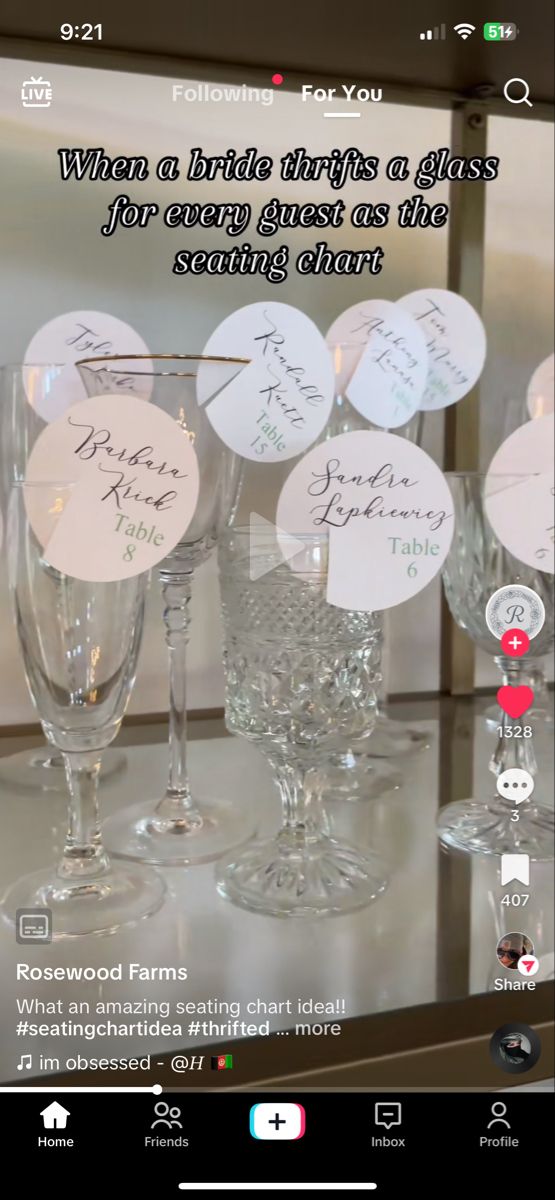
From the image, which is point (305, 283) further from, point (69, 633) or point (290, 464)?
point (69, 633)

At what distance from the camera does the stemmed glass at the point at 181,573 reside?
0.44 metres

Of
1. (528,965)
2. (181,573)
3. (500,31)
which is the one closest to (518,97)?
(500,31)

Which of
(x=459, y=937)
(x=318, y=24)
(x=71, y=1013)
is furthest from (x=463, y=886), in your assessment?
(x=318, y=24)

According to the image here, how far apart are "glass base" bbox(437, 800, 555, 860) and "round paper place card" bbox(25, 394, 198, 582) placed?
207 millimetres

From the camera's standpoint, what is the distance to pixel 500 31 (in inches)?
15.6

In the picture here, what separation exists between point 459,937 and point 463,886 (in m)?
0.04

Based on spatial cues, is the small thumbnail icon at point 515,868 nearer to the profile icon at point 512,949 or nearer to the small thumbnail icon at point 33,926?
the profile icon at point 512,949

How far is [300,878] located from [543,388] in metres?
0.28

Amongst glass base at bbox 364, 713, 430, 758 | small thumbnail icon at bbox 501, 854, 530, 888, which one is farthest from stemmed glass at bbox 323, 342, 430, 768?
small thumbnail icon at bbox 501, 854, 530, 888

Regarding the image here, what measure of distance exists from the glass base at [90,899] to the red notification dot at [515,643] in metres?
0.19

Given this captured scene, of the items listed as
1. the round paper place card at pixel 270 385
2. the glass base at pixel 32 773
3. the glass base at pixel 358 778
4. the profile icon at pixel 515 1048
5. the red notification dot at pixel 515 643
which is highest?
the round paper place card at pixel 270 385
